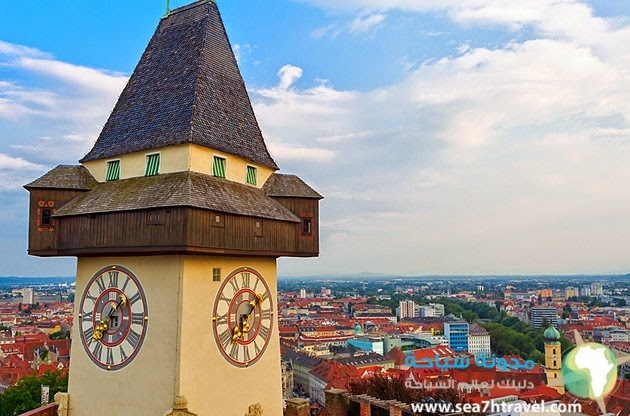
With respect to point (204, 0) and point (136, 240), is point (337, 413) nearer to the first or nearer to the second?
point (136, 240)

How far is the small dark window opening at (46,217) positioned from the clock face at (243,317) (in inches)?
139

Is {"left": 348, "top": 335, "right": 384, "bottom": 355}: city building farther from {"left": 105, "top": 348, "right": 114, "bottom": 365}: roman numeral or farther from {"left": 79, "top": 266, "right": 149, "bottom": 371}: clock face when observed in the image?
{"left": 105, "top": 348, "right": 114, "bottom": 365}: roman numeral

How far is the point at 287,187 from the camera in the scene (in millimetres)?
12727

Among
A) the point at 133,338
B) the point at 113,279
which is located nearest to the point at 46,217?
the point at 113,279

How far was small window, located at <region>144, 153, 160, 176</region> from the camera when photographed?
10961 mm

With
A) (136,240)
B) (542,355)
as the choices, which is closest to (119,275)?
(136,240)

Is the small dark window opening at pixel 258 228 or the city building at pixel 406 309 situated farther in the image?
the city building at pixel 406 309

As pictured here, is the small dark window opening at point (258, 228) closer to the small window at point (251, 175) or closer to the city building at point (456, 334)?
the small window at point (251, 175)

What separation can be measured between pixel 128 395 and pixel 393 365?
241 feet

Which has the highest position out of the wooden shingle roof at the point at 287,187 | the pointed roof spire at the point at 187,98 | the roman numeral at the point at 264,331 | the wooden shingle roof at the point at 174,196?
the pointed roof spire at the point at 187,98

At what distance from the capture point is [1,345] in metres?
85.2

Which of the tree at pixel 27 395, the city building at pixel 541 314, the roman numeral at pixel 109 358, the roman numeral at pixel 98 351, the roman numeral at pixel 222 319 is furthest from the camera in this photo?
the city building at pixel 541 314

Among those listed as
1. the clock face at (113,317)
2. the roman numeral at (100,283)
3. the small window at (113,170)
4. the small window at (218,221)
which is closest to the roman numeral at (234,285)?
the small window at (218,221)

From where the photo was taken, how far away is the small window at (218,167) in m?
11.2
